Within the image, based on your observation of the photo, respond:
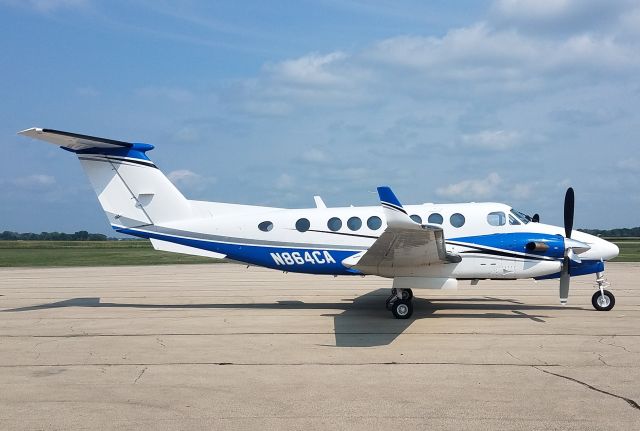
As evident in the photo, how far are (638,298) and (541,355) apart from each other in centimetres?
974

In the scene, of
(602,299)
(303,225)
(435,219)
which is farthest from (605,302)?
(303,225)

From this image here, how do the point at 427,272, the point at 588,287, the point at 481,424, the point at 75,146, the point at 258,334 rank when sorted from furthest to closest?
the point at 588,287 → the point at 75,146 → the point at 427,272 → the point at 258,334 → the point at 481,424

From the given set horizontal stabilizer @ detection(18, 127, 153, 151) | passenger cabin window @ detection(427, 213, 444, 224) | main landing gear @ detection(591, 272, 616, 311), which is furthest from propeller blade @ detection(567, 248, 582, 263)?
horizontal stabilizer @ detection(18, 127, 153, 151)

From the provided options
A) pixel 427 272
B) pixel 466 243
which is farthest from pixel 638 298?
pixel 427 272

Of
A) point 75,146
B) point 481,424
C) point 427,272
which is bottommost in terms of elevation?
point 481,424

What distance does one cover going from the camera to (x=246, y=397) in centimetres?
697

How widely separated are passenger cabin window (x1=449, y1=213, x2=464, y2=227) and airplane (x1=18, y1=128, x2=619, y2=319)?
0.02m

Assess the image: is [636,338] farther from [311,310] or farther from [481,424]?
[311,310]

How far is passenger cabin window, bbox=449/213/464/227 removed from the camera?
46.7 ft

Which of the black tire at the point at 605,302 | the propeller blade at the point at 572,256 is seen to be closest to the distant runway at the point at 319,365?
the black tire at the point at 605,302

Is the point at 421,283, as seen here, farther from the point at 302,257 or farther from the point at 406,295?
the point at 302,257

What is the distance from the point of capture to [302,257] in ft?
49.1

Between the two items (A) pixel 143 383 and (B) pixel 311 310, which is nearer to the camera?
(A) pixel 143 383

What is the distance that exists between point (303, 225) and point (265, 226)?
41.2 inches
